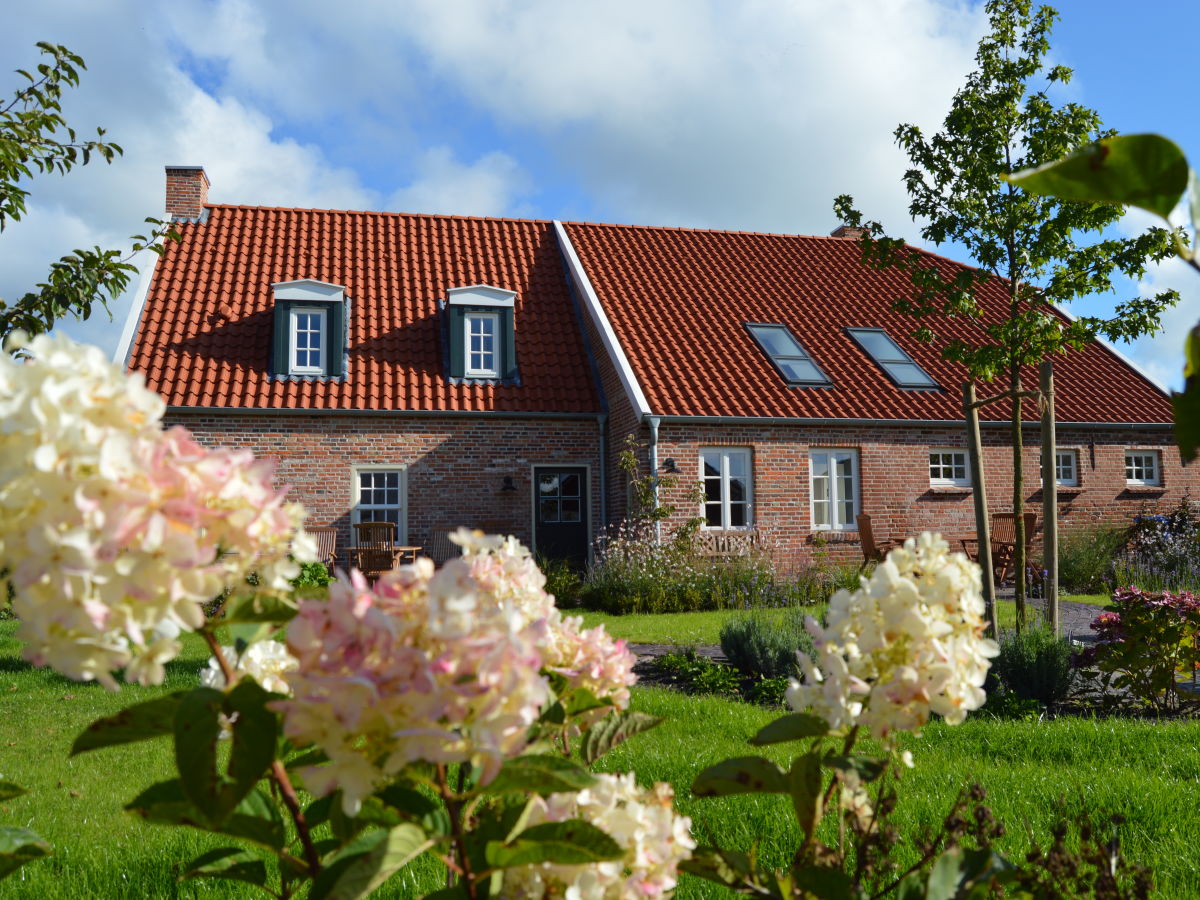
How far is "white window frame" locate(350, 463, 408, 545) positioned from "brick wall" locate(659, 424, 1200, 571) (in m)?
4.25

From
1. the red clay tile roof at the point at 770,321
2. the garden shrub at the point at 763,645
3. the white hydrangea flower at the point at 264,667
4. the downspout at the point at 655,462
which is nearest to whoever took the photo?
the white hydrangea flower at the point at 264,667

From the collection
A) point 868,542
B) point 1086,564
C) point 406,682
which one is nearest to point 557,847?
point 406,682

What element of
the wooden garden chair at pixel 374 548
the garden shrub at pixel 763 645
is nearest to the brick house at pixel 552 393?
the wooden garden chair at pixel 374 548

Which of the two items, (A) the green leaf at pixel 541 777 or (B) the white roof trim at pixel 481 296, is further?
(B) the white roof trim at pixel 481 296

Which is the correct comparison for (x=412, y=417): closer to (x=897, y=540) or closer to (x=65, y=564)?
(x=897, y=540)

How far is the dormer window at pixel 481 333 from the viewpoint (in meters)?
15.8

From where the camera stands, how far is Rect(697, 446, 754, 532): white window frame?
15.0 meters

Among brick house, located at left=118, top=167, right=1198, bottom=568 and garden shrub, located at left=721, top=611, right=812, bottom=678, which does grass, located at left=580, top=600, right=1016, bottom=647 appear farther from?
brick house, located at left=118, top=167, right=1198, bottom=568

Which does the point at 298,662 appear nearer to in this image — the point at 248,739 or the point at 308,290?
the point at 248,739

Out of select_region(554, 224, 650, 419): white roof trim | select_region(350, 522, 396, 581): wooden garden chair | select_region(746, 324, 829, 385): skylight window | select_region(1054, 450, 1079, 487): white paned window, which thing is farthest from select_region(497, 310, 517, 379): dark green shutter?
select_region(1054, 450, 1079, 487): white paned window

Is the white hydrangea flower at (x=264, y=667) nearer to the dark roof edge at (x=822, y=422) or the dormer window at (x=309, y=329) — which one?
the dark roof edge at (x=822, y=422)

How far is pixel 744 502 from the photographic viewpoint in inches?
601

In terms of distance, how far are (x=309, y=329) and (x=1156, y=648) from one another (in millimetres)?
13203

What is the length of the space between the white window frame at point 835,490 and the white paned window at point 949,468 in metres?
1.61
